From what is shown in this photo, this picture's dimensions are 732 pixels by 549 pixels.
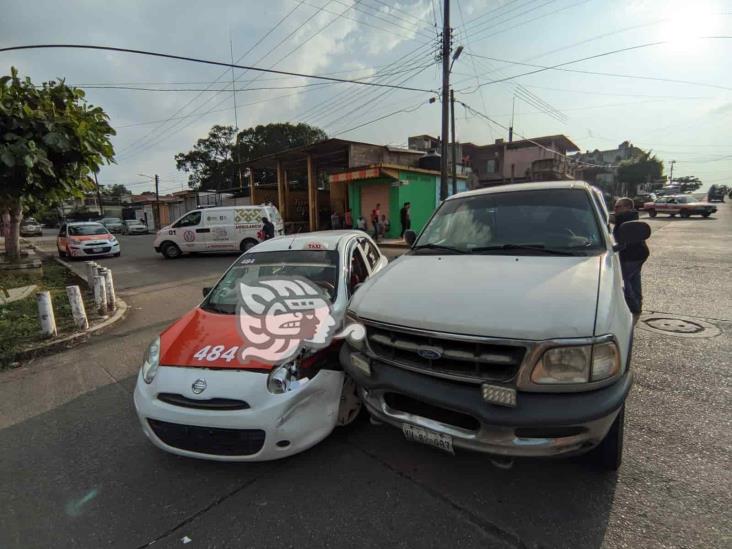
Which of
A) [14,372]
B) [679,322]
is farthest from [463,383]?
[14,372]

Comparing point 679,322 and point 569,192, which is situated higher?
point 569,192

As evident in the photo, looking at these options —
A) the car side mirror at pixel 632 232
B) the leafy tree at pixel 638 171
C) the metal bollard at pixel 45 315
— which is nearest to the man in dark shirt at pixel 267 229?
the metal bollard at pixel 45 315

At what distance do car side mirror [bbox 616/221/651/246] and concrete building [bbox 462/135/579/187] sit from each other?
32549 millimetres

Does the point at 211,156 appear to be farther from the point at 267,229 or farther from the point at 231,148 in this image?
the point at 267,229

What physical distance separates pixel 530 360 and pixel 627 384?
1.81 feet

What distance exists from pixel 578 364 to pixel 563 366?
0.23 feet

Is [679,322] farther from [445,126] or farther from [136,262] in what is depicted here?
[136,262]

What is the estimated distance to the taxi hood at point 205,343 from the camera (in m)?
2.69

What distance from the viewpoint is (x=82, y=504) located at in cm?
242

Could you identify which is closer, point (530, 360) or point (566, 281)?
point (530, 360)

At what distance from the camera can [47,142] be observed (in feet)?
19.5

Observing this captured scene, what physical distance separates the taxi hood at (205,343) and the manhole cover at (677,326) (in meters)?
5.10

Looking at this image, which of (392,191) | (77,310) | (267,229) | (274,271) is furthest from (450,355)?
(392,191)

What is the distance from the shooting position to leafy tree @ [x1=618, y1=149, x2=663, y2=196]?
47.6 metres
